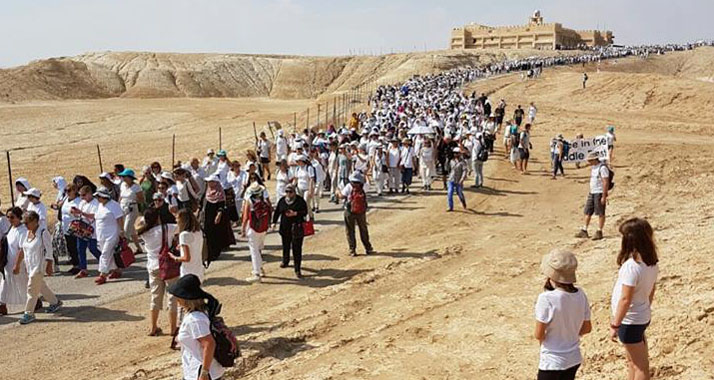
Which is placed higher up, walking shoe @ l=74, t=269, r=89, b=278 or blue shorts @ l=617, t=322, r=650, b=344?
blue shorts @ l=617, t=322, r=650, b=344

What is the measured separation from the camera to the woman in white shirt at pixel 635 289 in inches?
198

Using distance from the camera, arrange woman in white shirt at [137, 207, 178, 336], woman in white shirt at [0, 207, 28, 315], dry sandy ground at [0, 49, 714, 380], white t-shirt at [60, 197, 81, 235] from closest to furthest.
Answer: dry sandy ground at [0, 49, 714, 380]
woman in white shirt at [137, 207, 178, 336]
woman in white shirt at [0, 207, 28, 315]
white t-shirt at [60, 197, 81, 235]

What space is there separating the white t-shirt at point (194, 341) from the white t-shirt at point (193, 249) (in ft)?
8.58

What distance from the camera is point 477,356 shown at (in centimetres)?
738

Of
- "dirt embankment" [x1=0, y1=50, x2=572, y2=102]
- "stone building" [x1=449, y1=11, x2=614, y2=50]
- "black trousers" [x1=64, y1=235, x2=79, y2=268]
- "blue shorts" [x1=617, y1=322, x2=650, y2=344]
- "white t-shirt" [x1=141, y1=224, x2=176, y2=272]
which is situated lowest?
"black trousers" [x1=64, y1=235, x2=79, y2=268]

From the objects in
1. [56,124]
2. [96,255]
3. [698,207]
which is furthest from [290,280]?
[56,124]

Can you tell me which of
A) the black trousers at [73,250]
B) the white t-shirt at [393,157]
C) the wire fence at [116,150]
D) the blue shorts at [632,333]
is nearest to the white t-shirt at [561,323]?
the blue shorts at [632,333]

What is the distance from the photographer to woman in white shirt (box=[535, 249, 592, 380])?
4387 millimetres

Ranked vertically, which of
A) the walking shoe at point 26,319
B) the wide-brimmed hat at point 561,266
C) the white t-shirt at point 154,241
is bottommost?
the walking shoe at point 26,319

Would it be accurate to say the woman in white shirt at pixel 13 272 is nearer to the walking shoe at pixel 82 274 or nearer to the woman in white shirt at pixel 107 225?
the woman in white shirt at pixel 107 225

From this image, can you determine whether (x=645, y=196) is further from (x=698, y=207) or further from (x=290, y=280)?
(x=290, y=280)

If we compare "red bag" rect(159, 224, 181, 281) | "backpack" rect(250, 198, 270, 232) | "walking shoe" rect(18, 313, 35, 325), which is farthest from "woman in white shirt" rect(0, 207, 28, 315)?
"backpack" rect(250, 198, 270, 232)

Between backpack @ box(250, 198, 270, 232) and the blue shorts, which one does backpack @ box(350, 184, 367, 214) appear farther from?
the blue shorts

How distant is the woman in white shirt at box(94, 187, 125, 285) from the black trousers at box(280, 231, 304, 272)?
260 cm
